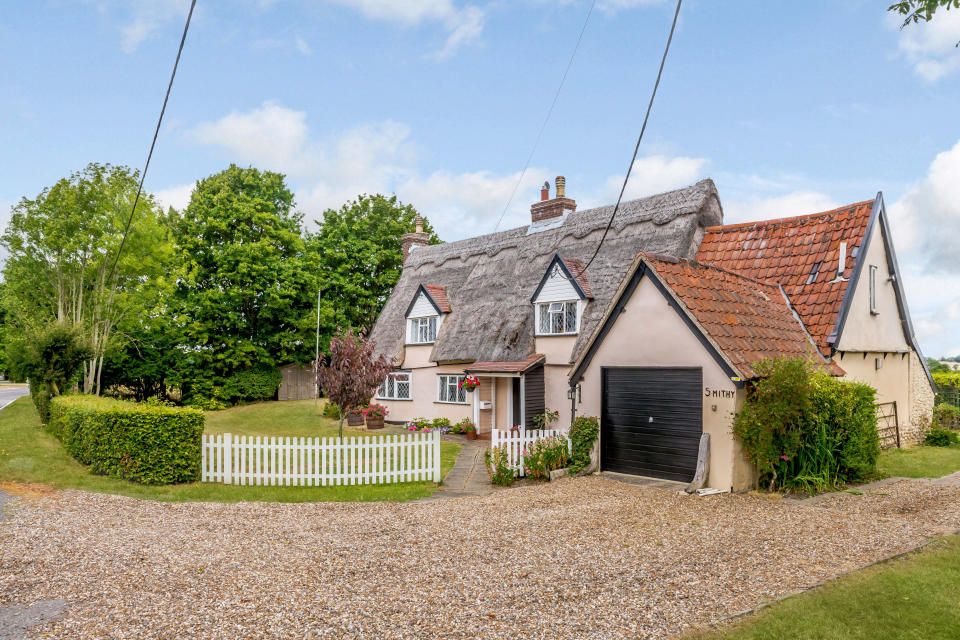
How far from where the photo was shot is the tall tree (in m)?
26.0

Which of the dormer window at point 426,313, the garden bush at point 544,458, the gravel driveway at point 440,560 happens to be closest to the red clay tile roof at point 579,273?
the dormer window at point 426,313

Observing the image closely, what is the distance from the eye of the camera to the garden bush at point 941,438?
18.5 metres

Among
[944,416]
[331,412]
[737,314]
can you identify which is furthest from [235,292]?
[944,416]

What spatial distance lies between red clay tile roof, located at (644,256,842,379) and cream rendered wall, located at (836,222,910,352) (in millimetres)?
1542

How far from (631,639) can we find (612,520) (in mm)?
4245

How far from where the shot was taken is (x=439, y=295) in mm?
26109

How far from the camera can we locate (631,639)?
17.7 ft

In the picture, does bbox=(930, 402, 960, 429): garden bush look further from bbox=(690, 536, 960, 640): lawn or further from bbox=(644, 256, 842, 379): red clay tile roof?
bbox=(690, 536, 960, 640): lawn

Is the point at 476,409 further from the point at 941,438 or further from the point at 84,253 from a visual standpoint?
the point at 84,253

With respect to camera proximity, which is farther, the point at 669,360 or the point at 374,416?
the point at 374,416

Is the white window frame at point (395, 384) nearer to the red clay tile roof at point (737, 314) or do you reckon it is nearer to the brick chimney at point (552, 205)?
the brick chimney at point (552, 205)

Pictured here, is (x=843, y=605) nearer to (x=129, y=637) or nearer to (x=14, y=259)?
(x=129, y=637)

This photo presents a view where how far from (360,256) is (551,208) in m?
17.0

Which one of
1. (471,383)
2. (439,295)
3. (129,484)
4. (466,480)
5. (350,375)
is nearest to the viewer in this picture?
(129,484)
